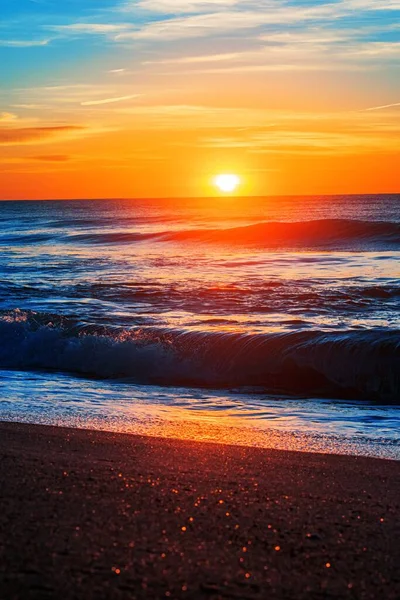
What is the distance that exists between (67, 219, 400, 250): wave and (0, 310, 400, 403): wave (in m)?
21.0

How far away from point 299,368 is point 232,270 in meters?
12.2

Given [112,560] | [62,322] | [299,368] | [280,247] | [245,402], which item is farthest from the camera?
[280,247]

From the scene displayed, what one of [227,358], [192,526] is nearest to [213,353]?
[227,358]

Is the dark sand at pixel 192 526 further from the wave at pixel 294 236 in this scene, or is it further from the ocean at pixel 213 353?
the wave at pixel 294 236

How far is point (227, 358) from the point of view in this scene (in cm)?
954

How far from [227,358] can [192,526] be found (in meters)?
6.50

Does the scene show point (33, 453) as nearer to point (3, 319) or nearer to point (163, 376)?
point (163, 376)

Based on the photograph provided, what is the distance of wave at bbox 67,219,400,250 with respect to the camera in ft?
108

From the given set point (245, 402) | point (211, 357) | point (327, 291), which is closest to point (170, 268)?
point (327, 291)

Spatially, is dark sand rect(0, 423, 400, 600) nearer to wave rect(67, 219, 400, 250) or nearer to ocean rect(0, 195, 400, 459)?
ocean rect(0, 195, 400, 459)

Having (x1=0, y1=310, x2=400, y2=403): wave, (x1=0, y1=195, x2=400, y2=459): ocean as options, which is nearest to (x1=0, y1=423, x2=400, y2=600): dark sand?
(x1=0, y1=195, x2=400, y2=459): ocean

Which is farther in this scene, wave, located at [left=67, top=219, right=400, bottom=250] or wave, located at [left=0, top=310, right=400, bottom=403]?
wave, located at [left=67, top=219, right=400, bottom=250]

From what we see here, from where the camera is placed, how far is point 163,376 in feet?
30.7

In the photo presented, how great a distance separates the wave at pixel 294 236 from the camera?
33.0m
